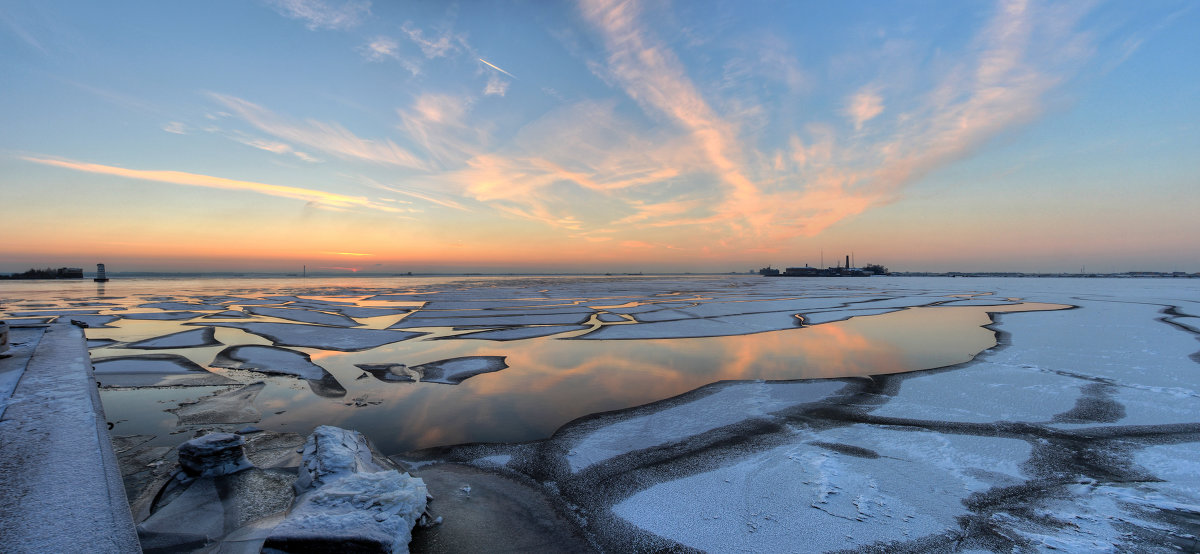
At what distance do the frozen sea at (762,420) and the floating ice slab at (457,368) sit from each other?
0.06 m

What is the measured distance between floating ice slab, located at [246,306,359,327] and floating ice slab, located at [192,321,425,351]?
2.96 ft

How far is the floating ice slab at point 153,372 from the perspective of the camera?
6594 mm

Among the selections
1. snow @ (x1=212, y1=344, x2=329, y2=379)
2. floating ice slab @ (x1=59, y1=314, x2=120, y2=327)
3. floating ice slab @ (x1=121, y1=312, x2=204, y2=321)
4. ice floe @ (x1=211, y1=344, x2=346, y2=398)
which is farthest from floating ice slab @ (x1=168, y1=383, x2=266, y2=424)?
floating ice slab @ (x1=121, y1=312, x2=204, y2=321)

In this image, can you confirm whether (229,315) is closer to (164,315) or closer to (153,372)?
(164,315)

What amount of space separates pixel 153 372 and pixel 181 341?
363 centimetres

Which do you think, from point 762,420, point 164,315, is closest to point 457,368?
point 762,420

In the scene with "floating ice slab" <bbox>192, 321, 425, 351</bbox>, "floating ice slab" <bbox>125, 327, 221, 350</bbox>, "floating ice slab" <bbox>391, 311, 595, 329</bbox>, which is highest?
"floating ice slab" <bbox>125, 327, 221, 350</bbox>

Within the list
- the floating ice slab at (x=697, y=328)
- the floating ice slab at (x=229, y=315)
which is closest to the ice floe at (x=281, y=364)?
the floating ice slab at (x=697, y=328)

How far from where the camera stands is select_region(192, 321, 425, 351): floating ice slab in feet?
32.3

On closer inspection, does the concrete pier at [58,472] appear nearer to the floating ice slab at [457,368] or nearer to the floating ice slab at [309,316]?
the floating ice slab at [457,368]

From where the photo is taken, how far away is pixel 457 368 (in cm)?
770

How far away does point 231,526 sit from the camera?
2959 millimetres

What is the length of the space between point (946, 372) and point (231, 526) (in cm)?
913

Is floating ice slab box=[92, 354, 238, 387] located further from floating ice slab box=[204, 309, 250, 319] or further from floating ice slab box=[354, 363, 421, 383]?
floating ice slab box=[204, 309, 250, 319]
